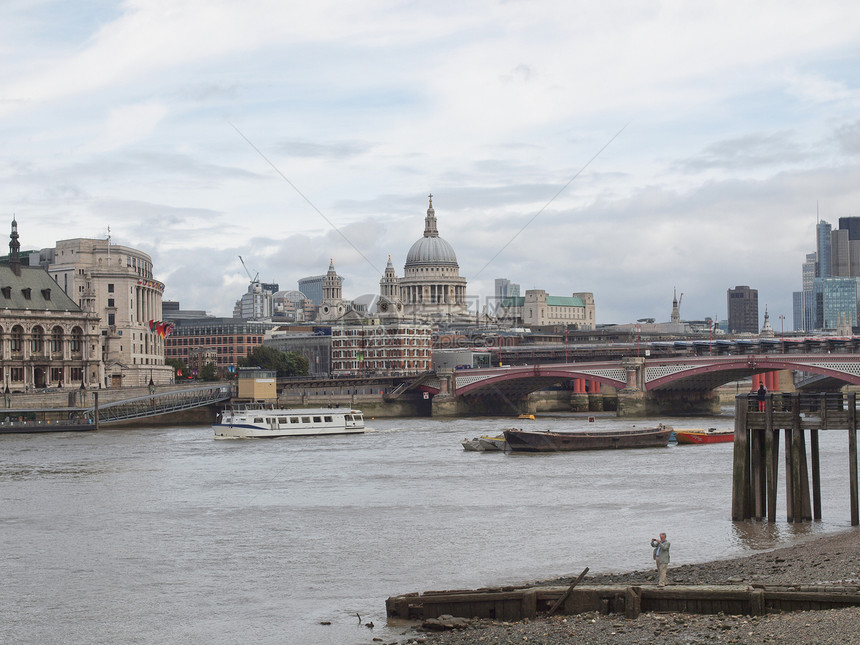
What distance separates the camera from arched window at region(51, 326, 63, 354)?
328 ft

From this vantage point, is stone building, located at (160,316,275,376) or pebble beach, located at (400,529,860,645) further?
stone building, located at (160,316,275,376)

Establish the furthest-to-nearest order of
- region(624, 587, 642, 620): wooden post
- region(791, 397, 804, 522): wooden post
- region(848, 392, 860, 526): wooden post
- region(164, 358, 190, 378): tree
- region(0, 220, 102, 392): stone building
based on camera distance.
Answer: region(164, 358, 190, 378): tree < region(0, 220, 102, 392): stone building < region(791, 397, 804, 522): wooden post < region(848, 392, 860, 526): wooden post < region(624, 587, 642, 620): wooden post

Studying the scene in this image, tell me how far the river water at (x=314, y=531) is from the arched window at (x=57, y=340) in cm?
3880

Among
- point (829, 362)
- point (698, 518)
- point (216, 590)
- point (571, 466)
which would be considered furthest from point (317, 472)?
point (829, 362)

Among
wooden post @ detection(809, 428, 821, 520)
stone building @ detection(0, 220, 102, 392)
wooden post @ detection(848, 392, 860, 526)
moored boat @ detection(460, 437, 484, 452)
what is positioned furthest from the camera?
stone building @ detection(0, 220, 102, 392)

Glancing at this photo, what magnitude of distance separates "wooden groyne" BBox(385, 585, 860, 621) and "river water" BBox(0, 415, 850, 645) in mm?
1035

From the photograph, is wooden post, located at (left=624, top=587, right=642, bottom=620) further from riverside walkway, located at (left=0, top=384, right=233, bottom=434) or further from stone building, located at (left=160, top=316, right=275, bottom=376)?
stone building, located at (left=160, top=316, right=275, bottom=376)

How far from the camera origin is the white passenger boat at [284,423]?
257 feet

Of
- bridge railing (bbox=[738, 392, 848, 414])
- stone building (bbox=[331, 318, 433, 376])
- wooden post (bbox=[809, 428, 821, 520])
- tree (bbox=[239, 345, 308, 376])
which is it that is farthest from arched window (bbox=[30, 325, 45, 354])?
wooden post (bbox=[809, 428, 821, 520])

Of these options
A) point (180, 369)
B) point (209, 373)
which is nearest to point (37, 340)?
point (209, 373)

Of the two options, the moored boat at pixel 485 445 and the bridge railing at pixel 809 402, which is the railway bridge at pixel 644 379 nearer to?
the moored boat at pixel 485 445

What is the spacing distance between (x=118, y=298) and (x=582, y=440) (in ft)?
218

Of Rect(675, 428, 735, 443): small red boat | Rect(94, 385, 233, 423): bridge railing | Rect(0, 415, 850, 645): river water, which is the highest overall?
Rect(94, 385, 233, 423): bridge railing

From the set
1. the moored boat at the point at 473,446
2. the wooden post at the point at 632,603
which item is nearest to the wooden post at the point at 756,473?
the wooden post at the point at 632,603
